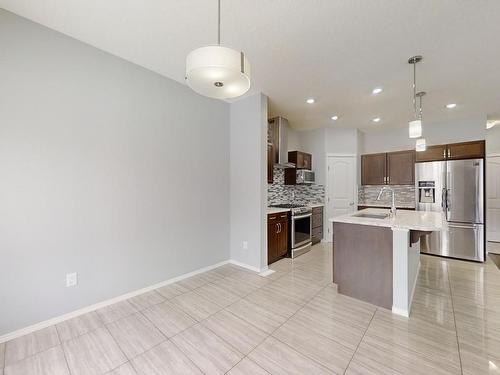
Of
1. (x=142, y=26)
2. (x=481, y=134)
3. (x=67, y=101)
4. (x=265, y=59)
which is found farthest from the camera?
(x=481, y=134)

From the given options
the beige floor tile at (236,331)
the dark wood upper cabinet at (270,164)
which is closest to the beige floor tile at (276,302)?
the beige floor tile at (236,331)

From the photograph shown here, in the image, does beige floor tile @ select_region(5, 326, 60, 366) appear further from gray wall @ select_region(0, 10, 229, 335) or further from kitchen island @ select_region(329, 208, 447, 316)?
kitchen island @ select_region(329, 208, 447, 316)

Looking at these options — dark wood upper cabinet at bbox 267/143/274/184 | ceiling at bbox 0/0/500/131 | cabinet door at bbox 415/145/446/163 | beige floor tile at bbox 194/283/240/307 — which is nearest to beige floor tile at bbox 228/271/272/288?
beige floor tile at bbox 194/283/240/307

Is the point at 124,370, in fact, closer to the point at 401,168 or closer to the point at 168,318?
the point at 168,318

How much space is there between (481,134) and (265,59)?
4.48 metres

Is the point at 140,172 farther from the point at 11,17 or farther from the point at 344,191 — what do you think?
the point at 344,191

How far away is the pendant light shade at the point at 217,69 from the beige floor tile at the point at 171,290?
7.65 feet

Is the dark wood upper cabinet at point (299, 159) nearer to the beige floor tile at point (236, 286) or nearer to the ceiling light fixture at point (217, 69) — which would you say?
the beige floor tile at point (236, 286)

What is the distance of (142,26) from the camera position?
1.99 metres

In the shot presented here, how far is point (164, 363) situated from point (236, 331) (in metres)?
0.61

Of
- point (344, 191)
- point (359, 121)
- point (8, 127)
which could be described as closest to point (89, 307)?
point (8, 127)

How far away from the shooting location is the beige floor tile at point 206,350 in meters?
1.59

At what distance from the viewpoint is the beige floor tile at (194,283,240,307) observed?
2.48 metres

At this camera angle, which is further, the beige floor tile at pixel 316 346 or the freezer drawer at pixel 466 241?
the freezer drawer at pixel 466 241
